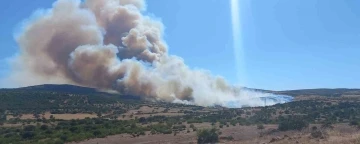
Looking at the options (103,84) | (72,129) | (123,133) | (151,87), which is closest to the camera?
(123,133)

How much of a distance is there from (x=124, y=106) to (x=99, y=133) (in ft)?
152

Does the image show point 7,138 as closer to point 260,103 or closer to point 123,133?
point 123,133

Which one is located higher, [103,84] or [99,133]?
[103,84]

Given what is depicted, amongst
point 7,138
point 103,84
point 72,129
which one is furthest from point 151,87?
point 7,138

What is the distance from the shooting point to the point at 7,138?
40.3 metres

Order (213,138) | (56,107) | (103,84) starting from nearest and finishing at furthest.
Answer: (213,138) < (56,107) < (103,84)

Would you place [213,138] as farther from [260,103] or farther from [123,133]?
[260,103]

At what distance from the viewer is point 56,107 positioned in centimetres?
8412

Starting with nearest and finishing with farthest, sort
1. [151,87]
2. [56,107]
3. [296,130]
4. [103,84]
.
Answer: [296,130] < [56,107] < [151,87] < [103,84]

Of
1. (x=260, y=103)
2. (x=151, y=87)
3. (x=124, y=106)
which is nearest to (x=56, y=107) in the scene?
(x=124, y=106)

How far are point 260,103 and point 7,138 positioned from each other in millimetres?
74737

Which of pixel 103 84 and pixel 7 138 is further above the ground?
pixel 103 84

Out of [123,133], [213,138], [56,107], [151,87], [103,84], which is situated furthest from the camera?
[103,84]

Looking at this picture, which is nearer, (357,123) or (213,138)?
(213,138)
